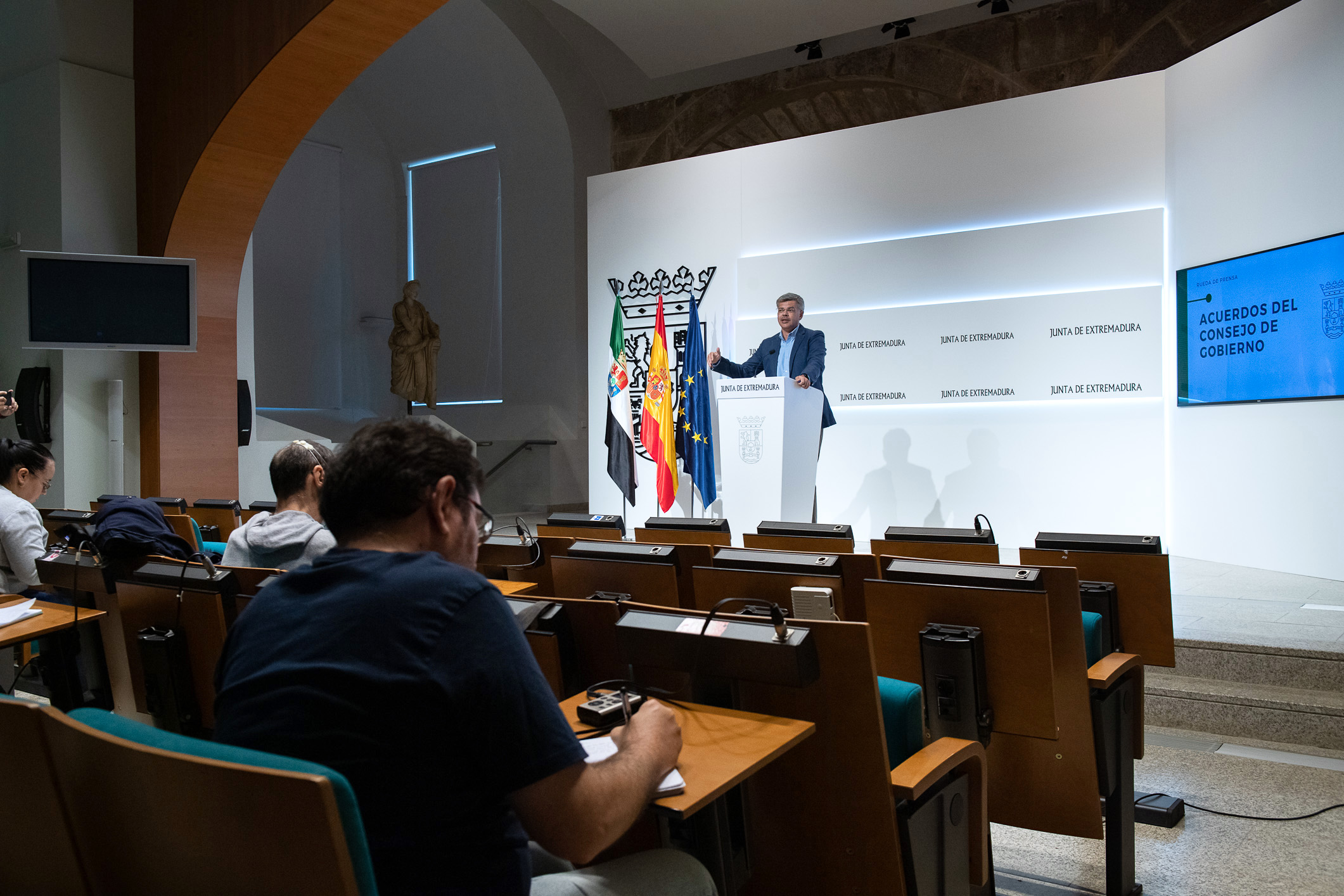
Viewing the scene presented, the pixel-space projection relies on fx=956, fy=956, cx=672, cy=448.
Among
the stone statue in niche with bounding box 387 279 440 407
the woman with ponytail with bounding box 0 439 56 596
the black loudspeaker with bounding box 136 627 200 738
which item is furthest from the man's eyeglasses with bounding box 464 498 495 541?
the stone statue in niche with bounding box 387 279 440 407

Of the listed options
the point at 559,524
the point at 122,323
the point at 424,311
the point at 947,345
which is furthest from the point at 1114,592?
the point at 424,311

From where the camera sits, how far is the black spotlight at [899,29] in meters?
9.00

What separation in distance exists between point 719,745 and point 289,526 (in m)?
1.84

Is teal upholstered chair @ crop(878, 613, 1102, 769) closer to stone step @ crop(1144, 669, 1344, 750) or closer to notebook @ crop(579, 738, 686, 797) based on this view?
notebook @ crop(579, 738, 686, 797)

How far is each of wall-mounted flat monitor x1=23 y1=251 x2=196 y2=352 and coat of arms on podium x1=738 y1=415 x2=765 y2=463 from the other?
375 centimetres

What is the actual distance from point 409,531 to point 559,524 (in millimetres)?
3095

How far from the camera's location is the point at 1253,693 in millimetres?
3648

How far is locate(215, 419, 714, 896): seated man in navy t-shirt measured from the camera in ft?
3.69

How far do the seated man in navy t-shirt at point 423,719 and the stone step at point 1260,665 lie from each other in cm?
342

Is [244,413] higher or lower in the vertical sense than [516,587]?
higher

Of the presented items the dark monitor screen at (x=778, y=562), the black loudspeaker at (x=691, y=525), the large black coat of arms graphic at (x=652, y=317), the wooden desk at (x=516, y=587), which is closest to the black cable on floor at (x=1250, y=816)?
the dark monitor screen at (x=778, y=562)

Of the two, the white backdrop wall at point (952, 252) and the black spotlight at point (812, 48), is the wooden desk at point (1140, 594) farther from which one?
the black spotlight at point (812, 48)

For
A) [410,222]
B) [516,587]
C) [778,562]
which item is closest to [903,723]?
[778,562]

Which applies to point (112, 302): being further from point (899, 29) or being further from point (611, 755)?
point (899, 29)
